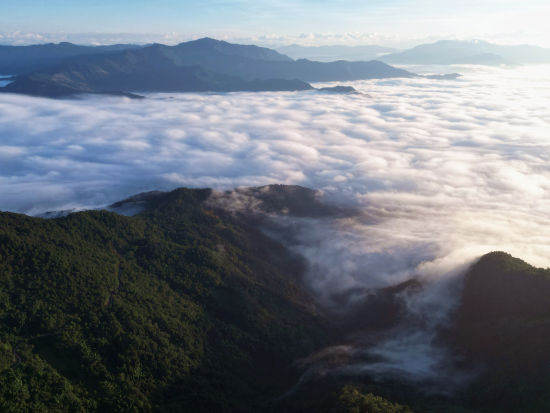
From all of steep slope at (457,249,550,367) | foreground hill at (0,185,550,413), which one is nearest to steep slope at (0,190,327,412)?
foreground hill at (0,185,550,413)

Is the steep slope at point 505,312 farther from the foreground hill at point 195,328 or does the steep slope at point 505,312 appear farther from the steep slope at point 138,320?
the steep slope at point 138,320

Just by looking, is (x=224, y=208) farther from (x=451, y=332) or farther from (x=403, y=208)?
(x=451, y=332)

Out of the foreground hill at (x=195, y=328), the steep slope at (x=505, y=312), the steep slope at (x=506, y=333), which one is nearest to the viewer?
the foreground hill at (x=195, y=328)

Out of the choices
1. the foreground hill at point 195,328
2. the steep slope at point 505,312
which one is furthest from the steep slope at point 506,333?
the foreground hill at point 195,328

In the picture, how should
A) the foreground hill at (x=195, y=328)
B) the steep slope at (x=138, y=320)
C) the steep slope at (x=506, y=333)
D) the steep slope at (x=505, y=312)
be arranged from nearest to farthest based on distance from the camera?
the steep slope at (x=138, y=320), the foreground hill at (x=195, y=328), the steep slope at (x=506, y=333), the steep slope at (x=505, y=312)

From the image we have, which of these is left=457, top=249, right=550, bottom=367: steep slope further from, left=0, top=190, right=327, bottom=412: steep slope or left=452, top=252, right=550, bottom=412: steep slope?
left=0, top=190, right=327, bottom=412: steep slope

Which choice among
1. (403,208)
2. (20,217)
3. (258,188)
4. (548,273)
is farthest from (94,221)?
(403,208)

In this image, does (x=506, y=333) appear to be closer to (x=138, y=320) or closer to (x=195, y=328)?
(x=195, y=328)

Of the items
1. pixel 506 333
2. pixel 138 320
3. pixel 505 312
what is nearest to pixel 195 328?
pixel 138 320

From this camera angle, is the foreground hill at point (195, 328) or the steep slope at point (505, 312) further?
the steep slope at point (505, 312)
